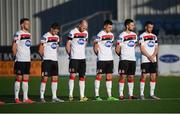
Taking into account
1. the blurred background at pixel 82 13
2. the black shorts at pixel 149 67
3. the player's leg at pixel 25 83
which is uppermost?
the blurred background at pixel 82 13

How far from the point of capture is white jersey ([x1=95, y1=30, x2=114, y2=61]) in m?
19.1

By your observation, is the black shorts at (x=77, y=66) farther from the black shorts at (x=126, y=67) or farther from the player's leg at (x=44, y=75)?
the black shorts at (x=126, y=67)

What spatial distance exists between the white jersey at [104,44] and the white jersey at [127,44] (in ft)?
0.91

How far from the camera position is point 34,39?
4462 cm

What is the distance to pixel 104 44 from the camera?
757 inches

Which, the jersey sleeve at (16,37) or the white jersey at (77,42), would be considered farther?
the white jersey at (77,42)

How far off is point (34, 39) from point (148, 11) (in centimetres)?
791

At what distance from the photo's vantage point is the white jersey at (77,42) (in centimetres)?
1895

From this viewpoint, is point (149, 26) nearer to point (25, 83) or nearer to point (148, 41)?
point (148, 41)

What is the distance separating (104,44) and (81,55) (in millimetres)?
704

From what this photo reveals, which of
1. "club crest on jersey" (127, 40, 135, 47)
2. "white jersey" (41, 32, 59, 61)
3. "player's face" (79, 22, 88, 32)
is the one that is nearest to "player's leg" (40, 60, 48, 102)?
"white jersey" (41, 32, 59, 61)

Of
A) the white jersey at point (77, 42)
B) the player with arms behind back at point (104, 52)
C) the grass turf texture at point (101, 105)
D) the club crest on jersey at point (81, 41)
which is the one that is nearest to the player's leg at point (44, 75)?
the grass turf texture at point (101, 105)

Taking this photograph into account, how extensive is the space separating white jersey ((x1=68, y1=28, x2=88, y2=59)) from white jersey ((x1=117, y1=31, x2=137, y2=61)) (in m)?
0.99

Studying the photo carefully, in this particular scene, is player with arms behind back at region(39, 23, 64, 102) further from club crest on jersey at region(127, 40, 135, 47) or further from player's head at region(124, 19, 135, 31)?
club crest on jersey at region(127, 40, 135, 47)
